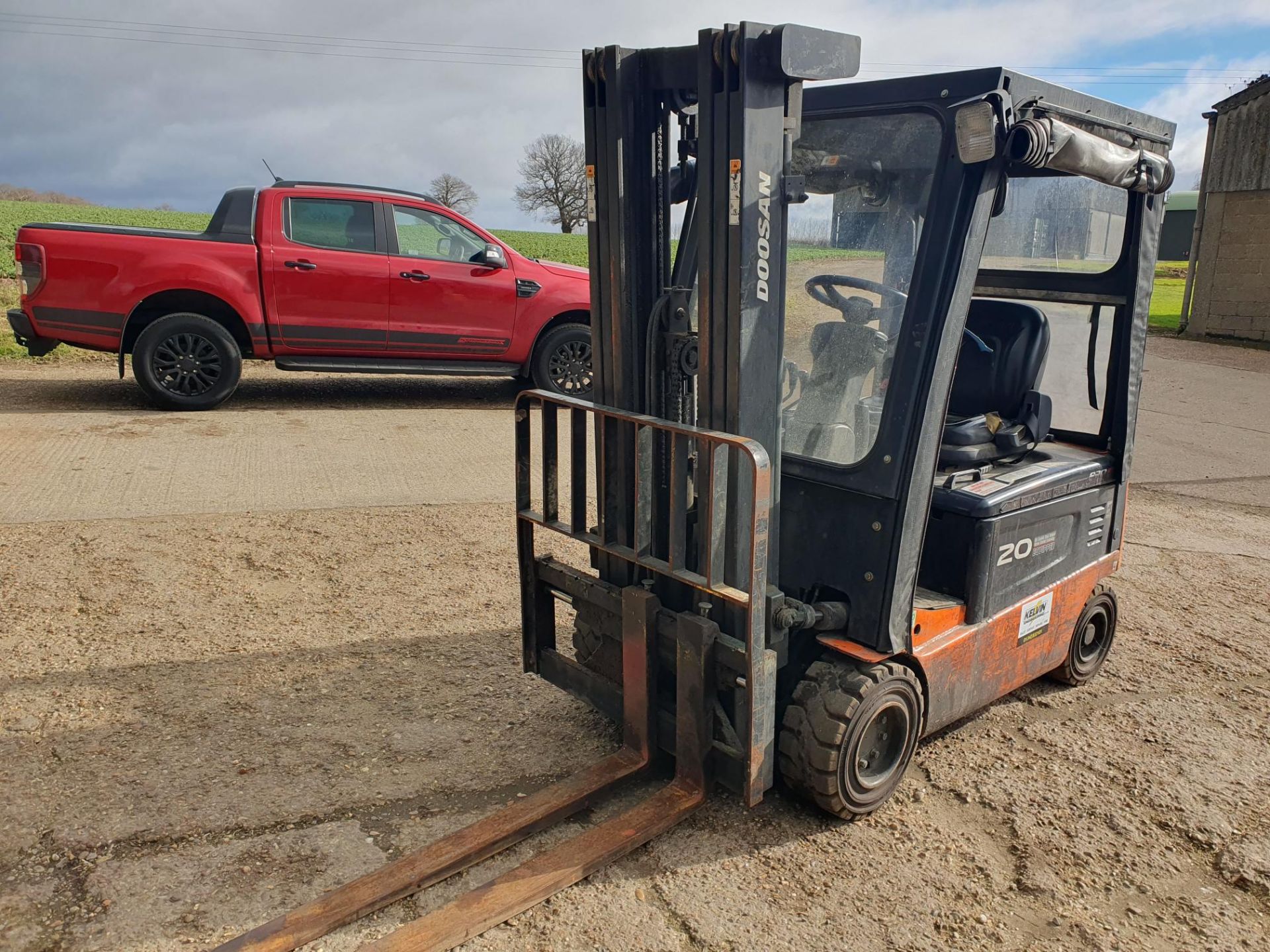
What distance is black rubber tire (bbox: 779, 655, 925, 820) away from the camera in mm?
3139

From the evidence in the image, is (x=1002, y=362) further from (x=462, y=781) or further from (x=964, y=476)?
(x=462, y=781)

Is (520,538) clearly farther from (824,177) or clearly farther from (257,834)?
(824,177)

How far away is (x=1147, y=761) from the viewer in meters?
3.89

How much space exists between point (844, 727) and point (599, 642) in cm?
98

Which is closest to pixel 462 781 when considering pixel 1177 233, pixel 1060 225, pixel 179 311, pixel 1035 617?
pixel 1035 617

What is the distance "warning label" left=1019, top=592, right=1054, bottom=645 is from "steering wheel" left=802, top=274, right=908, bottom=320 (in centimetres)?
144

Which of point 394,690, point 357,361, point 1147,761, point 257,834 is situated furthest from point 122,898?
point 357,361

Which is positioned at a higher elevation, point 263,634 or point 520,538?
point 520,538

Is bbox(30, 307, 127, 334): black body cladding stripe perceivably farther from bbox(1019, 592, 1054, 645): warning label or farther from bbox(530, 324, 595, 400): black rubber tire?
bbox(1019, 592, 1054, 645): warning label

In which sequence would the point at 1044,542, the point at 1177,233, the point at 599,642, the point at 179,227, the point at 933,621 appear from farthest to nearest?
the point at 1177,233 → the point at 179,227 → the point at 1044,542 → the point at 599,642 → the point at 933,621

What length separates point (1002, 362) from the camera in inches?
162

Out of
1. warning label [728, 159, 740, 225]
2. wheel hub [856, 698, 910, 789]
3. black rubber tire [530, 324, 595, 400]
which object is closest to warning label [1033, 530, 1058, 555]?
wheel hub [856, 698, 910, 789]

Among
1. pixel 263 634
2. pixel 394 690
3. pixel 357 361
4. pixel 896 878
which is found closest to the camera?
pixel 896 878

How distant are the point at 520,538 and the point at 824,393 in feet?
4.11
